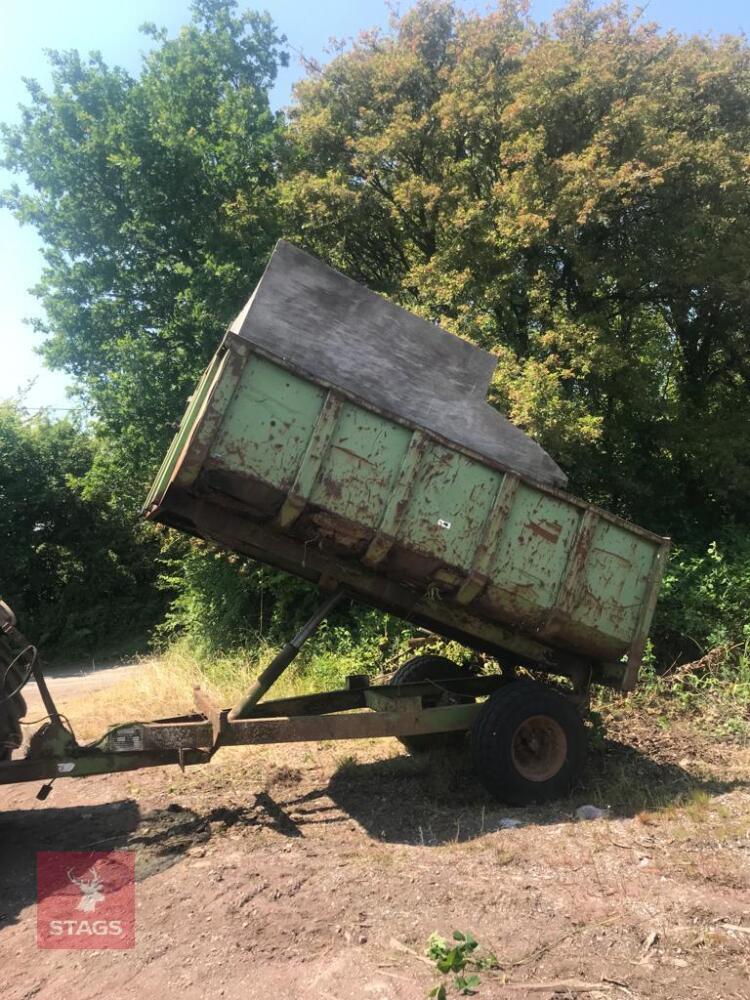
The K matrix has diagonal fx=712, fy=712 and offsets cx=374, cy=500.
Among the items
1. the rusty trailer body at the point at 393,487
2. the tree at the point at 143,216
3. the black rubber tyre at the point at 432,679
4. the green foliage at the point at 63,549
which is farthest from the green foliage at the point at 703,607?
the green foliage at the point at 63,549

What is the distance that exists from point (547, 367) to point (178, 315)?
7.24 m

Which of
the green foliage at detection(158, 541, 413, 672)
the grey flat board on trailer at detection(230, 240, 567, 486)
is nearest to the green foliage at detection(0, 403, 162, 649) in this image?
the green foliage at detection(158, 541, 413, 672)

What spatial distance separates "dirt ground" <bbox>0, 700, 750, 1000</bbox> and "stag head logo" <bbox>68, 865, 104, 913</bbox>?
21cm

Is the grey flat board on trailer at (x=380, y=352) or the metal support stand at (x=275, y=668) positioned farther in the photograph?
the grey flat board on trailer at (x=380, y=352)

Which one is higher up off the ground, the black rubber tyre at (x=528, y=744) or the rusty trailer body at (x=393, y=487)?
the rusty trailer body at (x=393, y=487)

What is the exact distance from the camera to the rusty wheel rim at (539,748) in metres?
5.23

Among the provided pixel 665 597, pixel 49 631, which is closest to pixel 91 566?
pixel 49 631

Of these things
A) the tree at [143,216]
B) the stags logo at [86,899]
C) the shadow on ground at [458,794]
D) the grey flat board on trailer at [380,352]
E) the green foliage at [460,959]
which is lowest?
the stags logo at [86,899]

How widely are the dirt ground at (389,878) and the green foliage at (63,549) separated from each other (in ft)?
42.6

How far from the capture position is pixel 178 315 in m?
13.4

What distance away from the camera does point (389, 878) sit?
3889 millimetres

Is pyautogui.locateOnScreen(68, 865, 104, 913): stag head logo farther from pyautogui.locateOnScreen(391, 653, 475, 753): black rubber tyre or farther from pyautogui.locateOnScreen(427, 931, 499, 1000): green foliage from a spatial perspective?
pyautogui.locateOnScreen(391, 653, 475, 753): black rubber tyre

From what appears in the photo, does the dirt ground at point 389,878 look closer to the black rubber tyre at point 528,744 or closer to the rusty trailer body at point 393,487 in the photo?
the black rubber tyre at point 528,744

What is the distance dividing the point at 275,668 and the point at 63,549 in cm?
1511
